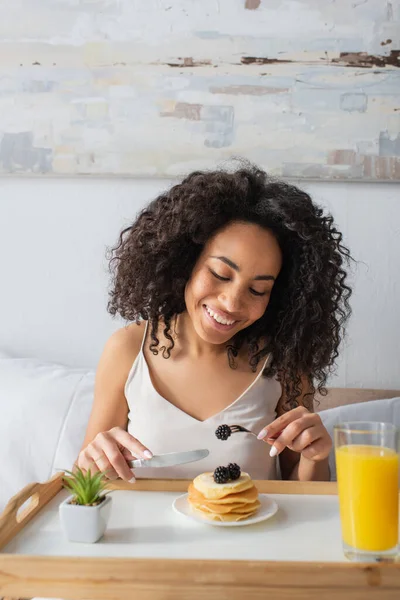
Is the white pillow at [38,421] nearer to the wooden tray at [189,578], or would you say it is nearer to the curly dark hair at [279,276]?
Answer: the curly dark hair at [279,276]

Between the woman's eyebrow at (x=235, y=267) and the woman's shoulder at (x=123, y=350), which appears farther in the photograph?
the woman's shoulder at (x=123, y=350)

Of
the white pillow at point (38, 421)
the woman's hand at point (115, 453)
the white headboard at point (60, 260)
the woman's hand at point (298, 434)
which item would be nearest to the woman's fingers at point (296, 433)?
the woman's hand at point (298, 434)

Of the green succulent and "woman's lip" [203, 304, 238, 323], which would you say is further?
"woman's lip" [203, 304, 238, 323]

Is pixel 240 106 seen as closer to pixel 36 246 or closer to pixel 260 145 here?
pixel 260 145

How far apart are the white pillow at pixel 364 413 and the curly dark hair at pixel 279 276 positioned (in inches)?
4.8

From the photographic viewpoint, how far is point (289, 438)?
1.07 metres

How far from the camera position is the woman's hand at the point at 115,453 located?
105cm

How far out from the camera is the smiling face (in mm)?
1294

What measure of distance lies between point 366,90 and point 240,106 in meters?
0.33

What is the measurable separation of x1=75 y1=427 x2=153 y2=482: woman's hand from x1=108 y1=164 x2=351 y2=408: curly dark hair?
1.17 ft

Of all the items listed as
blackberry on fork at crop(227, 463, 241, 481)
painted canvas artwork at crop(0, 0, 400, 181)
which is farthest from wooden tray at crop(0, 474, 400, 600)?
painted canvas artwork at crop(0, 0, 400, 181)

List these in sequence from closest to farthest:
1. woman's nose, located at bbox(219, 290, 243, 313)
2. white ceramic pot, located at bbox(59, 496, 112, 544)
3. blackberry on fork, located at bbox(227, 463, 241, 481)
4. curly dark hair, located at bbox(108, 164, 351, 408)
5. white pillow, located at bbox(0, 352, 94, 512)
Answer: white ceramic pot, located at bbox(59, 496, 112, 544)
blackberry on fork, located at bbox(227, 463, 241, 481)
woman's nose, located at bbox(219, 290, 243, 313)
curly dark hair, located at bbox(108, 164, 351, 408)
white pillow, located at bbox(0, 352, 94, 512)

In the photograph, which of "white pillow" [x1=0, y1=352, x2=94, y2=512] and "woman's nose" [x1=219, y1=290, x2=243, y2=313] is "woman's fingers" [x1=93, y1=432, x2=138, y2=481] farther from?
"white pillow" [x1=0, y1=352, x2=94, y2=512]

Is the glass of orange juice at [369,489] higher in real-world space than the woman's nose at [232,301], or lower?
lower
